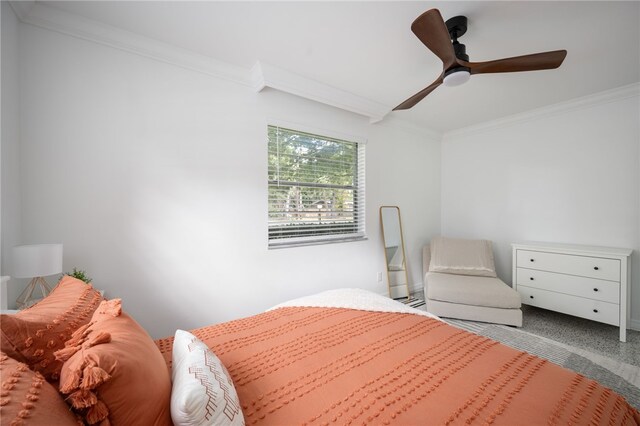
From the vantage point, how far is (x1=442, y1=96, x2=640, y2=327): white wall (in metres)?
2.82

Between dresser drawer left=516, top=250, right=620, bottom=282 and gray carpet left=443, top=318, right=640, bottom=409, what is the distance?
A: 0.78m

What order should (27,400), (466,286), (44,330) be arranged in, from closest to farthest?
(27,400) < (44,330) < (466,286)

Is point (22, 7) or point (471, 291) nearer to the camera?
point (22, 7)

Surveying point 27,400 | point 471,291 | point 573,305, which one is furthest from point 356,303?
point 573,305

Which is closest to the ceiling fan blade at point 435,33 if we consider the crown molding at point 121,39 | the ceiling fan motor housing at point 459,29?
the ceiling fan motor housing at point 459,29

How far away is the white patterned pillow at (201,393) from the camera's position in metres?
0.72

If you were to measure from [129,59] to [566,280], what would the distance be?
178 inches

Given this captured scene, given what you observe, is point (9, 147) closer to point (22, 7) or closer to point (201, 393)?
point (22, 7)

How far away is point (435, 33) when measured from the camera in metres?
1.52

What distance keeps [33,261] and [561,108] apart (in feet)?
16.3

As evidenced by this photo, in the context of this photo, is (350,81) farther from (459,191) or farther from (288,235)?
(459,191)

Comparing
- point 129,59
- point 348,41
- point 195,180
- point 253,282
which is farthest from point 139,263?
point 348,41

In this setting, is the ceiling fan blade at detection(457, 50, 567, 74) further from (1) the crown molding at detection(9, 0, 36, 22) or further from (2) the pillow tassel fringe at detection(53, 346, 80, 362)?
(1) the crown molding at detection(9, 0, 36, 22)

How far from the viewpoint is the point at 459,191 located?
4164 millimetres
